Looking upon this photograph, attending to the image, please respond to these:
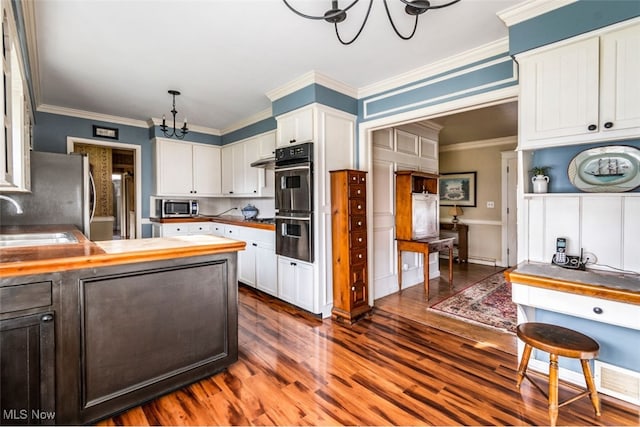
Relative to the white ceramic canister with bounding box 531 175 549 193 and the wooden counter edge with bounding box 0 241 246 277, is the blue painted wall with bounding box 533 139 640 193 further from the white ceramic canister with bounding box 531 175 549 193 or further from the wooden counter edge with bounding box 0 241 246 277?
the wooden counter edge with bounding box 0 241 246 277

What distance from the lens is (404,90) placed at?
3156 mm

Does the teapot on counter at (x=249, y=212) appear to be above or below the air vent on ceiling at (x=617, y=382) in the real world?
above

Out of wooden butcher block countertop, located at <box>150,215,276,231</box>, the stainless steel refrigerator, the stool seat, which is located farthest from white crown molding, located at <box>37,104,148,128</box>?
the stool seat

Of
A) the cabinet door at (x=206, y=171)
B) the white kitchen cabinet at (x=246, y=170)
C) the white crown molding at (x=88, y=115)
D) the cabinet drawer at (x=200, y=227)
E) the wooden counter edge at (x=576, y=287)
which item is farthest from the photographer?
the cabinet door at (x=206, y=171)

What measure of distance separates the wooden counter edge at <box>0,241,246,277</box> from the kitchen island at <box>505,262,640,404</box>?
1.99 m

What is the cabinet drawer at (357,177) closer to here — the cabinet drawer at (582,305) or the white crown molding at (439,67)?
the white crown molding at (439,67)

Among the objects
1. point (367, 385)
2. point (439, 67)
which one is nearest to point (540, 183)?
point (439, 67)

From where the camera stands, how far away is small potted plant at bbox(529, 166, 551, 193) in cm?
213

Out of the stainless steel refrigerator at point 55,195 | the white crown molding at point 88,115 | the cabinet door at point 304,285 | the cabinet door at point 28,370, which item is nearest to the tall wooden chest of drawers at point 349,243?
the cabinet door at point 304,285

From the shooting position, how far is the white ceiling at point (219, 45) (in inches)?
83.3

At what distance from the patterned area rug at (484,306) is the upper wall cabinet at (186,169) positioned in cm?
419

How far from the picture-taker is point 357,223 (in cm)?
325

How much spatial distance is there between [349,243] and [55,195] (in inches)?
132

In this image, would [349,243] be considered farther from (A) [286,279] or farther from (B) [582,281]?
(B) [582,281]
